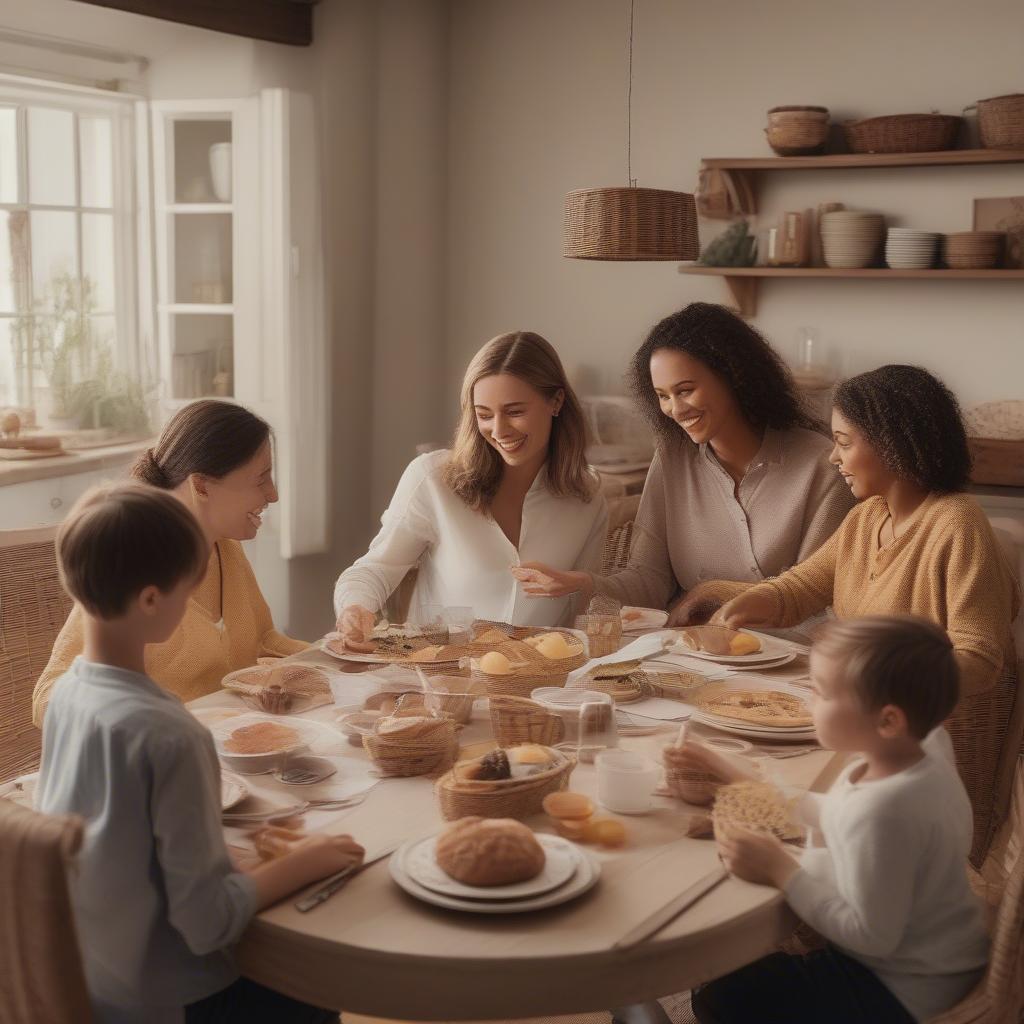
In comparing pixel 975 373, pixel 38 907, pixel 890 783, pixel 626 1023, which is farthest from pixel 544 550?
pixel 975 373

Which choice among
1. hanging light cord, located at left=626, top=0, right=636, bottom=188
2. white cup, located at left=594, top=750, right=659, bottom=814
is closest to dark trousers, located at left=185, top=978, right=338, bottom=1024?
white cup, located at left=594, top=750, right=659, bottom=814

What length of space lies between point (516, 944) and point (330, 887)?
219mm

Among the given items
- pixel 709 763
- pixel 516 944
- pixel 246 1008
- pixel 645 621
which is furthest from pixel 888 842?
pixel 645 621

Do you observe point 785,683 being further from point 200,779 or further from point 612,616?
point 200,779

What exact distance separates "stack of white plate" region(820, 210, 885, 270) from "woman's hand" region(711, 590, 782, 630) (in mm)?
2183

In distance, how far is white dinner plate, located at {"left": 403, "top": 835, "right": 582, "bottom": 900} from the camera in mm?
1320

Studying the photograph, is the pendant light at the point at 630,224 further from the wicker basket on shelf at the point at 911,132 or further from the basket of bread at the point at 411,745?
the basket of bread at the point at 411,745

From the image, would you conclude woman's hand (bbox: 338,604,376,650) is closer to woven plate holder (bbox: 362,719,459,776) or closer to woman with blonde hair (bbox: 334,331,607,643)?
woman with blonde hair (bbox: 334,331,607,643)

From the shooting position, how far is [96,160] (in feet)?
14.5

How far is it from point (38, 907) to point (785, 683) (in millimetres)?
1270

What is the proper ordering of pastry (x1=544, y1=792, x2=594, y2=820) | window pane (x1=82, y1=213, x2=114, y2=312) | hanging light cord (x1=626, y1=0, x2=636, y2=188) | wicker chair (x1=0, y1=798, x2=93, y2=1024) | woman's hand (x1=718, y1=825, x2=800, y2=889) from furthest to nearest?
1. hanging light cord (x1=626, y1=0, x2=636, y2=188)
2. window pane (x1=82, y1=213, x2=114, y2=312)
3. pastry (x1=544, y1=792, x2=594, y2=820)
4. woman's hand (x1=718, y1=825, x2=800, y2=889)
5. wicker chair (x1=0, y1=798, x2=93, y2=1024)

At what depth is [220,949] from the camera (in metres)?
1.35

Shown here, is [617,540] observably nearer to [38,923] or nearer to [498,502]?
[498,502]

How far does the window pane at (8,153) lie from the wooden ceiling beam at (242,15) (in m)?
0.51
